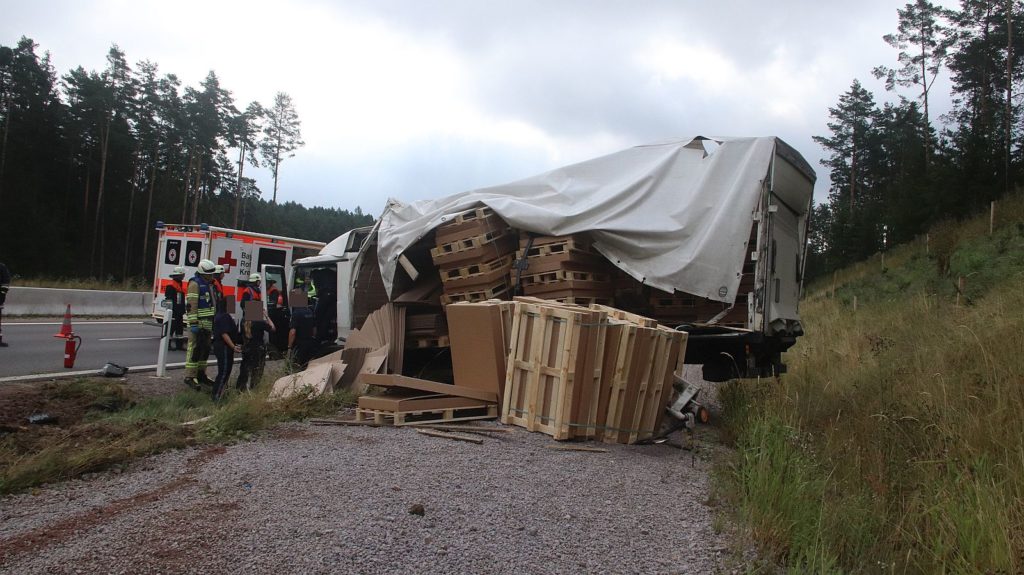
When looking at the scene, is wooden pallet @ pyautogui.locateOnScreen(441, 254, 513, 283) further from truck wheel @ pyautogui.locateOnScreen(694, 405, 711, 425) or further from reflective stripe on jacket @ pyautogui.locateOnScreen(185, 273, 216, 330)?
reflective stripe on jacket @ pyautogui.locateOnScreen(185, 273, 216, 330)

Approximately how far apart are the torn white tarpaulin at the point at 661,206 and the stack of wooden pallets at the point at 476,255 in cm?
21

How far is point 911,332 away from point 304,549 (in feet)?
32.9

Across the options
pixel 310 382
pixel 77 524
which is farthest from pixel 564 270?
pixel 77 524

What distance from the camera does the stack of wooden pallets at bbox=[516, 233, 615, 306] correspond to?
7793 mm

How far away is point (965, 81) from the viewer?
3838 centimetres

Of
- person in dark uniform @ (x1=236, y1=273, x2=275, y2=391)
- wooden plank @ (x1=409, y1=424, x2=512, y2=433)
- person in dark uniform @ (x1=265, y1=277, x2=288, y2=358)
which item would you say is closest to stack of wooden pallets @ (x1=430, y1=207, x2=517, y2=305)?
wooden plank @ (x1=409, y1=424, x2=512, y2=433)

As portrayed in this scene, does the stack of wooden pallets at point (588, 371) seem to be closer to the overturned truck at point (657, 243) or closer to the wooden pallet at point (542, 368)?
the wooden pallet at point (542, 368)

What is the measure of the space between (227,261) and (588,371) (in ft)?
41.0

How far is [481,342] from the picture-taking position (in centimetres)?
725

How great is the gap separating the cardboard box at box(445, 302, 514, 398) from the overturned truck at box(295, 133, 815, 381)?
924mm

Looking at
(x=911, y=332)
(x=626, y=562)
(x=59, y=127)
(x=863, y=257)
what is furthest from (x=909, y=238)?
(x=59, y=127)

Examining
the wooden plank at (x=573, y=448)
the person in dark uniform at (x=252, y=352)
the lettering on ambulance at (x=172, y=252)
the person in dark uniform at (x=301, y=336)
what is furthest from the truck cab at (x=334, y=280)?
the wooden plank at (x=573, y=448)

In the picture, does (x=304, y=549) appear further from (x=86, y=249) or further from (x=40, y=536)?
(x=86, y=249)

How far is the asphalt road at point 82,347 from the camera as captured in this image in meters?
10.9
